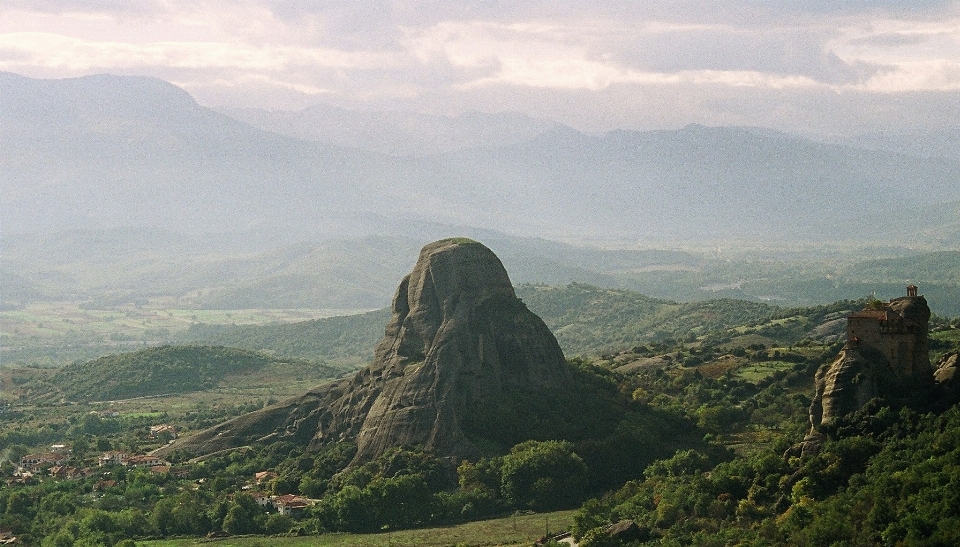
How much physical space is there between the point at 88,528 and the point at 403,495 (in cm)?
1493

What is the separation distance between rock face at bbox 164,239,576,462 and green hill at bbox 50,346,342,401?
53.1 m

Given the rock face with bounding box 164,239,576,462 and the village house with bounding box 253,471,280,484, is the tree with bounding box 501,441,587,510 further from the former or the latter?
the village house with bounding box 253,471,280,484

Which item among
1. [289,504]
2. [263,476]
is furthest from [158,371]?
[289,504]

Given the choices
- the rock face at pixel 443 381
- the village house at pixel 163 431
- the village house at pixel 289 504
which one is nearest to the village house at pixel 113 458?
the rock face at pixel 443 381

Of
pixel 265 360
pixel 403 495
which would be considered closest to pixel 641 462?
pixel 403 495

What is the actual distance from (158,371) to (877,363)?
96.3m

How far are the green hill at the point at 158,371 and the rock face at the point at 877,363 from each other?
8924 centimetres

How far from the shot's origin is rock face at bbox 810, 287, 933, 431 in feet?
207

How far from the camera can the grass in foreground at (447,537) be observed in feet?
227

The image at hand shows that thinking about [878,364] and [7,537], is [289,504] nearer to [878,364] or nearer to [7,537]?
[7,537]

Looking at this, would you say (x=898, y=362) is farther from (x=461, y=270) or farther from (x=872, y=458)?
(x=461, y=270)

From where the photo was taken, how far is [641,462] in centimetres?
8012

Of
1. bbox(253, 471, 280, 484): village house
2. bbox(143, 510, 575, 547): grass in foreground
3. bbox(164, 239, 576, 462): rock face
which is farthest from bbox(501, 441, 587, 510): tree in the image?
bbox(253, 471, 280, 484): village house

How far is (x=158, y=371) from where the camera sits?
486 feet
